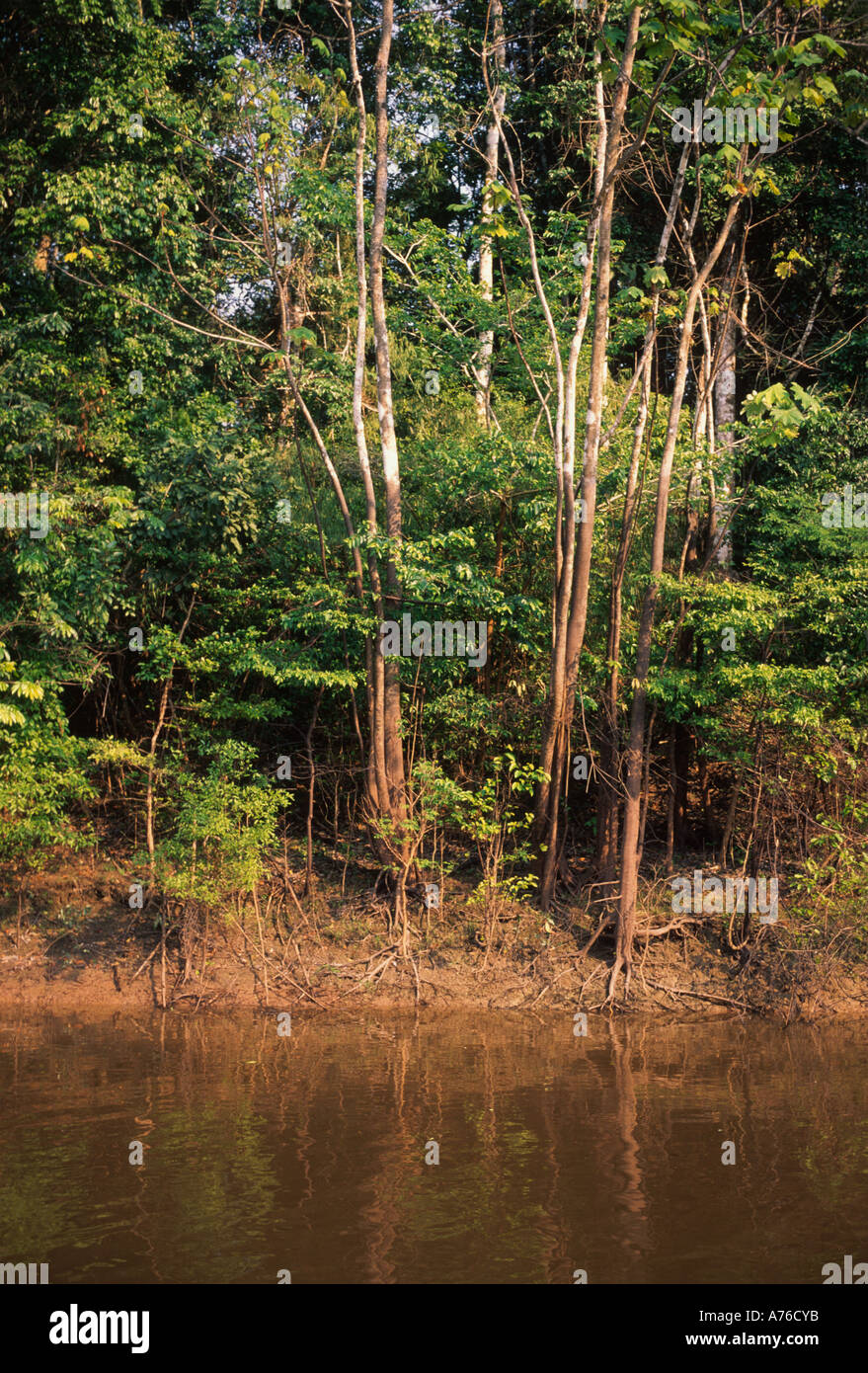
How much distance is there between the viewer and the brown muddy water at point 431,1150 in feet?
20.5

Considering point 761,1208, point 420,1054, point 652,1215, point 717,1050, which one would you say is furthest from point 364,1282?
point 717,1050

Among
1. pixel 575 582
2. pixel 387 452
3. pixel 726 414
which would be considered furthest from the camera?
pixel 726 414

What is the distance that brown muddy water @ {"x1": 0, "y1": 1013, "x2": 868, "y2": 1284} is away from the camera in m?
6.26

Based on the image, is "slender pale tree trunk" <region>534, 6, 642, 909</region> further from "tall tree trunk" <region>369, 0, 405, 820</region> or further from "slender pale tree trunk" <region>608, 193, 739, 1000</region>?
"tall tree trunk" <region>369, 0, 405, 820</region>

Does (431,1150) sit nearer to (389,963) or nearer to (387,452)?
(389,963)

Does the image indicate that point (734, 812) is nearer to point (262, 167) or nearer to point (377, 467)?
point (377, 467)

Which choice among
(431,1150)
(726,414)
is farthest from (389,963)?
(726,414)

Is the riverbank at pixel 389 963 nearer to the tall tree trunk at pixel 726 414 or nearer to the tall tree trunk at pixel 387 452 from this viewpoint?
the tall tree trunk at pixel 387 452

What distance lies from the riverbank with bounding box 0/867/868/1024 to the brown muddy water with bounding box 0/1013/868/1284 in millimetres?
430

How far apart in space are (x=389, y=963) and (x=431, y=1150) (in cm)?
401

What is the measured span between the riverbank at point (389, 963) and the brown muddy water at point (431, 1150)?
1.41 ft

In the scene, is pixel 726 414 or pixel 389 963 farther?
pixel 726 414

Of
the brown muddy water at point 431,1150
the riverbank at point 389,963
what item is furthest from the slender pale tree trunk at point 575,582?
the brown muddy water at point 431,1150

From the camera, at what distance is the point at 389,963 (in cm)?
1178
